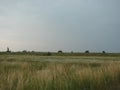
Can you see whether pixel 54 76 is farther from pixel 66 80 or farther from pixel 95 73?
pixel 95 73

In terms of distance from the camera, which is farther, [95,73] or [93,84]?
[95,73]

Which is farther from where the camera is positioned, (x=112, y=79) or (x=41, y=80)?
(x=112, y=79)

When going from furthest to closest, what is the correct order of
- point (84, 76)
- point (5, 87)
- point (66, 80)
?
point (84, 76) < point (66, 80) < point (5, 87)

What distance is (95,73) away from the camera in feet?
35.3

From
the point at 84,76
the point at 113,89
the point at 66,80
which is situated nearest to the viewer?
the point at 113,89

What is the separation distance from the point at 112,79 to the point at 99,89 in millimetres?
1710

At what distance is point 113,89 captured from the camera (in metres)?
8.95

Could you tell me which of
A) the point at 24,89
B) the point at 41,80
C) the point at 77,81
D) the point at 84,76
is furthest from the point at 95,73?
the point at 24,89

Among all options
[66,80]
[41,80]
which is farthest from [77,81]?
[41,80]

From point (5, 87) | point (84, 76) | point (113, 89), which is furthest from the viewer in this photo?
point (84, 76)

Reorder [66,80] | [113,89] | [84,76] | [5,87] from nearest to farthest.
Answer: [5,87], [113,89], [66,80], [84,76]

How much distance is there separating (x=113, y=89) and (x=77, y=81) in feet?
4.36

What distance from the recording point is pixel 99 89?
9.04 meters

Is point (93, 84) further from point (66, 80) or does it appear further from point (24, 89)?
point (24, 89)
